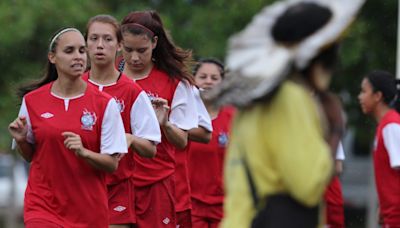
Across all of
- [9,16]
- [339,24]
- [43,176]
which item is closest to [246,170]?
[339,24]

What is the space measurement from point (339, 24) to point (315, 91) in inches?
15.4

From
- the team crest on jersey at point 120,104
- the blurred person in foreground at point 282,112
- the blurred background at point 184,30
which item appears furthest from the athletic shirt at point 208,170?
the blurred background at point 184,30

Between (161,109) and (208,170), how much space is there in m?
2.50

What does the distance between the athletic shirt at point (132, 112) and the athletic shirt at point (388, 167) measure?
242 centimetres

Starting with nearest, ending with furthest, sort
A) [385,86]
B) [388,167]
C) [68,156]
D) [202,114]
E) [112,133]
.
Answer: [68,156] < [112,133] < [202,114] < [388,167] < [385,86]

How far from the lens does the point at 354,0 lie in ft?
20.5

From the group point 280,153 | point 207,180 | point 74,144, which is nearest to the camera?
point 280,153

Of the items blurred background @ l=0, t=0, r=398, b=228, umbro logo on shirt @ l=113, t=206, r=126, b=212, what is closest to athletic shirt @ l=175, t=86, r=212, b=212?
umbro logo on shirt @ l=113, t=206, r=126, b=212

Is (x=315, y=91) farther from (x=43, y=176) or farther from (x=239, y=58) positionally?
(x=43, y=176)

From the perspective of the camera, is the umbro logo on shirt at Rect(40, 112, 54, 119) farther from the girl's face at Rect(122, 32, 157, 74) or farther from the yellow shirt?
the yellow shirt

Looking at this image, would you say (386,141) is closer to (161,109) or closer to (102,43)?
(161,109)

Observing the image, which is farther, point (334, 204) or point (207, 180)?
point (334, 204)

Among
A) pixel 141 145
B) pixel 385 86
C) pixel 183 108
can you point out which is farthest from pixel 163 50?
pixel 385 86

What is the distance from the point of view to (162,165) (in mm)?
10852
